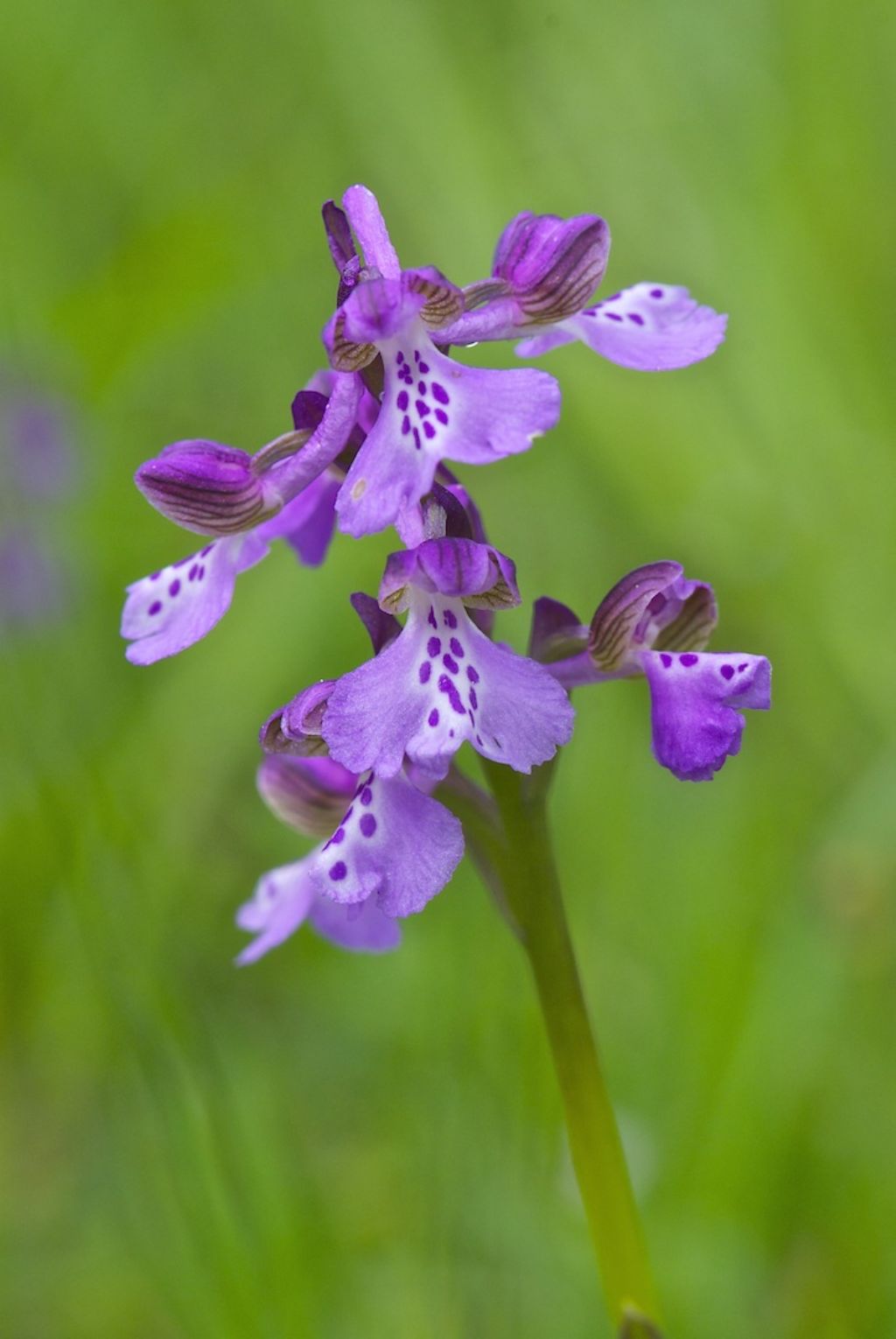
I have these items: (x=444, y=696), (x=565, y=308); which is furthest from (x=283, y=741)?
(x=565, y=308)

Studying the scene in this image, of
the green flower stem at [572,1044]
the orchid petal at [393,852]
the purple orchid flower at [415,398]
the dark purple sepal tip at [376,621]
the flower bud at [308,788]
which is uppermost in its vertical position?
the purple orchid flower at [415,398]

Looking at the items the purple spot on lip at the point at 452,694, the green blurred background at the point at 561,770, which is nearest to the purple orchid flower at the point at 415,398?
the purple spot on lip at the point at 452,694

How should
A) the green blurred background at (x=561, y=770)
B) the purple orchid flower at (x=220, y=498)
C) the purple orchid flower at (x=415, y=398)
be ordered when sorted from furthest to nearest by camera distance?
the green blurred background at (x=561, y=770) → the purple orchid flower at (x=220, y=498) → the purple orchid flower at (x=415, y=398)

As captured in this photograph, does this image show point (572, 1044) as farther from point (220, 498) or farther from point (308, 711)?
point (220, 498)

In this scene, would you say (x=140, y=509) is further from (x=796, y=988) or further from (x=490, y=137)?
(x=796, y=988)

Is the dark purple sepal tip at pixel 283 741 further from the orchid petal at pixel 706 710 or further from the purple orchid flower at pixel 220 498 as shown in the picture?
the orchid petal at pixel 706 710

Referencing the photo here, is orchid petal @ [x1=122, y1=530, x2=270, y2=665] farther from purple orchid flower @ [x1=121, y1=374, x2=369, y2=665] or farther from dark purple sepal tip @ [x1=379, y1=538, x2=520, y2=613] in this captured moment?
dark purple sepal tip @ [x1=379, y1=538, x2=520, y2=613]

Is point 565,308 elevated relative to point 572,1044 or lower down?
elevated
